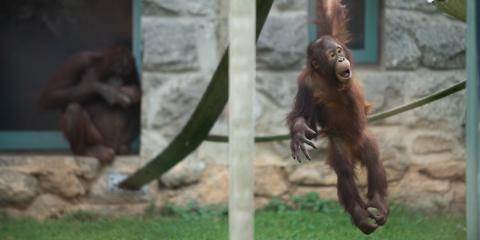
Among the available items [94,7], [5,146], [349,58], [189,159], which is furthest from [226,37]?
[349,58]

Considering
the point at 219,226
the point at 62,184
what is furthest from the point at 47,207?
the point at 219,226

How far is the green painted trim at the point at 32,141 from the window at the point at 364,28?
173cm

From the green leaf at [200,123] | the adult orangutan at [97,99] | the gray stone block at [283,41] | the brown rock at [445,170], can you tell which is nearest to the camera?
the green leaf at [200,123]

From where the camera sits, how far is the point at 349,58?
132 inches

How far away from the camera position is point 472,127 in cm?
301

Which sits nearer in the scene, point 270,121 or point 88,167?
point 270,121

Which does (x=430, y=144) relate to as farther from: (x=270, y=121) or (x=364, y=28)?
(x=270, y=121)

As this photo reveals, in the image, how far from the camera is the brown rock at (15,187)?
5.40m

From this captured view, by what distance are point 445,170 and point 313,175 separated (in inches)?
30.6

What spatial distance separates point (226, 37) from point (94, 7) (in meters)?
1.17

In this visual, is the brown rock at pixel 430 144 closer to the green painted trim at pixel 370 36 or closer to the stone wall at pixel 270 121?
the stone wall at pixel 270 121

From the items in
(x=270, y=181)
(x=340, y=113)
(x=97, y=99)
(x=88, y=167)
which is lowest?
(x=270, y=181)

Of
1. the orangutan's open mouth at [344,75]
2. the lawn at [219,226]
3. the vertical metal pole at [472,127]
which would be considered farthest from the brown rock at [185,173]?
the vertical metal pole at [472,127]

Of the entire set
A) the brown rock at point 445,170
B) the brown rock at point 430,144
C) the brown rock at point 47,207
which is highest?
the brown rock at point 430,144
